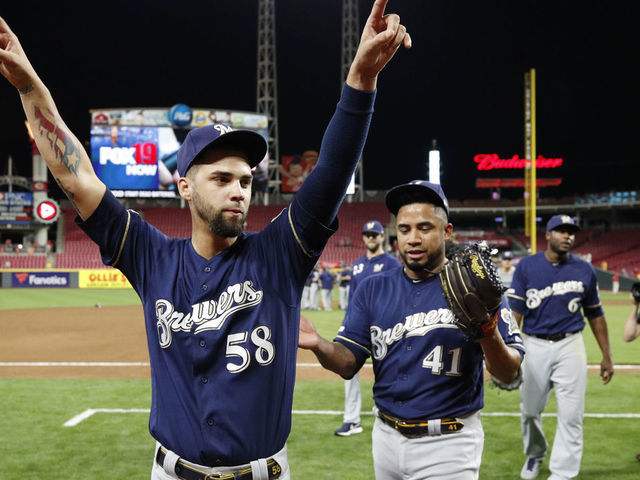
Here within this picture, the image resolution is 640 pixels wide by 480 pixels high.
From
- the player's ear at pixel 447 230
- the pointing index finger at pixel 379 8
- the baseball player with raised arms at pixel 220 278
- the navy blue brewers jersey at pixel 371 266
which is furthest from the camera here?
the navy blue brewers jersey at pixel 371 266

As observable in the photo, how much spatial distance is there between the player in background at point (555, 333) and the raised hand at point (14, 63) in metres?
4.25

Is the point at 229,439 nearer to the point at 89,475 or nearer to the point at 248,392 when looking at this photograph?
the point at 248,392

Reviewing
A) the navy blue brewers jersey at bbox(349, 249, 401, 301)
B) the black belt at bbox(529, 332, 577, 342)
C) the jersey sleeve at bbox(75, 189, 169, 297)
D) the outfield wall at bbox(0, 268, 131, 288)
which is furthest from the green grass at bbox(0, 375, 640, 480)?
the outfield wall at bbox(0, 268, 131, 288)

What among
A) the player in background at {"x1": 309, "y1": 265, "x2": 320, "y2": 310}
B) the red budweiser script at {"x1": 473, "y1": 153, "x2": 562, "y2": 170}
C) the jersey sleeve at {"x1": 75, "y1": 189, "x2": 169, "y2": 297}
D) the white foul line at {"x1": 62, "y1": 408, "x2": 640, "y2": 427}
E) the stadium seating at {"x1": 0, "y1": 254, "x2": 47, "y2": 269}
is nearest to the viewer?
the jersey sleeve at {"x1": 75, "y1": 189, "x2": 169, "y2": 297}

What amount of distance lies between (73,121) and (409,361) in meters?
55.4

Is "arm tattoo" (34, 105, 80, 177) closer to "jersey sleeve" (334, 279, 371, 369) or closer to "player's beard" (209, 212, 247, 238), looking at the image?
"player's beard" (209, 212, 247, 238)

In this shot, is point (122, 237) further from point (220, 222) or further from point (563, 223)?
point (563, 223)

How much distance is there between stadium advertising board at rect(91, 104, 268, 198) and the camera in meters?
32.0

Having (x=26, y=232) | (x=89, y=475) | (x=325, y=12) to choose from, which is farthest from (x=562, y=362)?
(x=325, y=12)

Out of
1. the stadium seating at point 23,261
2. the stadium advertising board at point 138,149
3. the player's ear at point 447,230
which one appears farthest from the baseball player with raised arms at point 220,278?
the stadium seating at point 23,261

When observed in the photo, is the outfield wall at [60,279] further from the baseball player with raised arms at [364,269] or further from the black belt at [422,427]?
the black belt at [422,427]

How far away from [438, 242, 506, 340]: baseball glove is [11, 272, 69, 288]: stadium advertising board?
3391cm

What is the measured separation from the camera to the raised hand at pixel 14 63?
1.84 metres

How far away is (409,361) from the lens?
2787 mm
